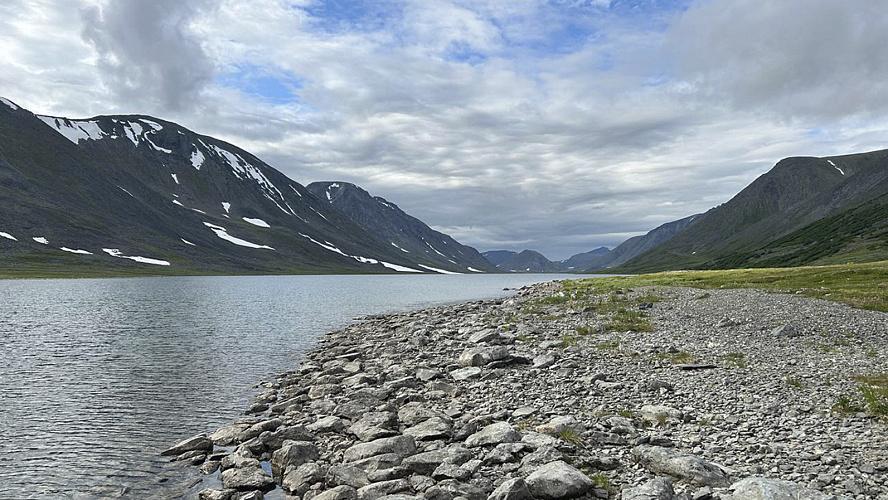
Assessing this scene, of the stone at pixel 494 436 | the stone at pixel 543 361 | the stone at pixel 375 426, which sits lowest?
the stone at pixel 375 426

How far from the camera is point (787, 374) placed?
64.2 feet

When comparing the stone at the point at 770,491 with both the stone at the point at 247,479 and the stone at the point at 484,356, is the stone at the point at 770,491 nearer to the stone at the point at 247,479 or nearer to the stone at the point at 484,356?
the stone at the point at 247,479

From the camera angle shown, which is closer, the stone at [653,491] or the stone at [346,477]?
the stone at [653,491]

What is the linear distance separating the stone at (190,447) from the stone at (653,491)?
46.5ft

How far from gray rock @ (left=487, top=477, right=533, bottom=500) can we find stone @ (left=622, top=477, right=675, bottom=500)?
208cm

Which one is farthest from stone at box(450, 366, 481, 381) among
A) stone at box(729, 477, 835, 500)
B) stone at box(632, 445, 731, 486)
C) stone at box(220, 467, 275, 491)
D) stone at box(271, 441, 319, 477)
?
stone at box(729, 477, 835, 500)

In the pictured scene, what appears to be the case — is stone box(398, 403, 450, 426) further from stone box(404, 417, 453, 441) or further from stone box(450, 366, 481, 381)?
stone box(450, 366, 481, 381)

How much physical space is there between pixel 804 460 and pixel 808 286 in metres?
55.0

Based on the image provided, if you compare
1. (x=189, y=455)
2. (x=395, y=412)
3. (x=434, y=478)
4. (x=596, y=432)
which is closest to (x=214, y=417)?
(x=189, y=455)

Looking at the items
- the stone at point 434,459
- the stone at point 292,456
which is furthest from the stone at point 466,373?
the stone at point 434,459

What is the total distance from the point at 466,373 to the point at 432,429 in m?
8.19

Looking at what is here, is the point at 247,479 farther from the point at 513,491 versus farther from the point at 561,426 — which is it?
the point at 561,426

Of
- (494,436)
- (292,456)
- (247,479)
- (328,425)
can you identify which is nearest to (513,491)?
(494,436)

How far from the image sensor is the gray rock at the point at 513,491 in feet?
37.8
